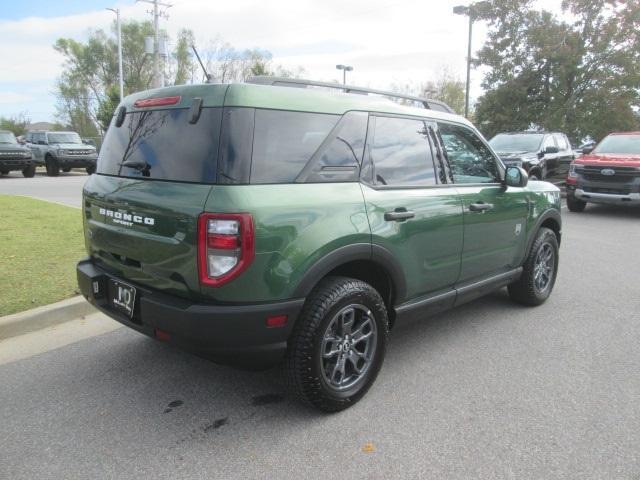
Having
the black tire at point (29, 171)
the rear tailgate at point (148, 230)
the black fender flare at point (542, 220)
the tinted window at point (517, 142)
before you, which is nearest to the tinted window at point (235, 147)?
the rear tailgate at point (148, 230)

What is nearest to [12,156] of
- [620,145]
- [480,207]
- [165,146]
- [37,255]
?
[37,255]

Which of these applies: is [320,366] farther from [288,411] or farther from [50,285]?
[50,285]

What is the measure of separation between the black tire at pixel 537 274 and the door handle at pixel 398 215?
200 centimetres

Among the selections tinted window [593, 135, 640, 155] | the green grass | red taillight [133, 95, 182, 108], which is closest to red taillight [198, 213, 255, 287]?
red taillight [133, 95, 182, 108]

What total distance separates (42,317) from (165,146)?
220 cm

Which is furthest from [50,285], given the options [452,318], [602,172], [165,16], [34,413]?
[165,16]

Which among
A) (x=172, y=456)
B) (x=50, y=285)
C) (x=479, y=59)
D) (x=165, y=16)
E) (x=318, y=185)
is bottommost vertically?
(x=172, y=456)

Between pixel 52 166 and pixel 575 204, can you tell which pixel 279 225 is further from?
pixel 52 166

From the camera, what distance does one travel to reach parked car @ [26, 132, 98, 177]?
760 inches

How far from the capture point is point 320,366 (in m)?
2.76

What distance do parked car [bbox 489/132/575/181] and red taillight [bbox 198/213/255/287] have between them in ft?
34.0

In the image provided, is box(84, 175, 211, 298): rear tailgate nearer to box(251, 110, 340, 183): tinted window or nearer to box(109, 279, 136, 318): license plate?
box(109, 279, 136, 318): license plate

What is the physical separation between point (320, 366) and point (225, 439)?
2.05 ft

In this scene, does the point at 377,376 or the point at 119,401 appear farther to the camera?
the point at 377,376
